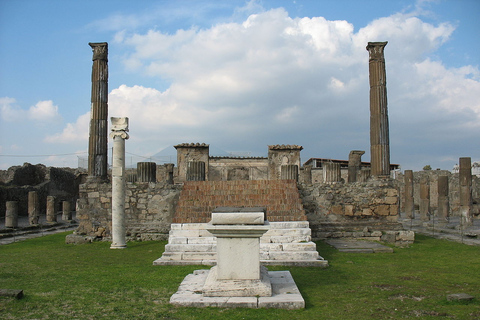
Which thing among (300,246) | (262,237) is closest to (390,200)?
(300,246)

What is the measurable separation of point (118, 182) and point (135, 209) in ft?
4.41

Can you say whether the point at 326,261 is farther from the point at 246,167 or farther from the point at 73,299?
the point at 246,167

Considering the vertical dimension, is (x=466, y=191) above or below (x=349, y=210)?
above

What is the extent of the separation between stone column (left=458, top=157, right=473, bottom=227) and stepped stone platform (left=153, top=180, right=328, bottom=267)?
10243 millimetres

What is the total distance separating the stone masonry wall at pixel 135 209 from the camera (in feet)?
41.4

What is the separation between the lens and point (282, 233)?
955 centimetres

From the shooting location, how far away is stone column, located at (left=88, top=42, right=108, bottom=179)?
14.0 m

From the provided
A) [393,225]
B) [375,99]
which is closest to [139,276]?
[393,225]

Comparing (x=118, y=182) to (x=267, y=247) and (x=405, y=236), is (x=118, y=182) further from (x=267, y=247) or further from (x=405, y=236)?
(x=405, y=236)

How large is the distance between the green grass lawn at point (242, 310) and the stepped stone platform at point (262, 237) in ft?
1.76

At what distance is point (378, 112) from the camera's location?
13.9 meters

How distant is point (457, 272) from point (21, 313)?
7.35 metres

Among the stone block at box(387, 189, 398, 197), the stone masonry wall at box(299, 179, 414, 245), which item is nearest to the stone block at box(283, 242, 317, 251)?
the stone masonry wall at box(299, 179, 414, 245)

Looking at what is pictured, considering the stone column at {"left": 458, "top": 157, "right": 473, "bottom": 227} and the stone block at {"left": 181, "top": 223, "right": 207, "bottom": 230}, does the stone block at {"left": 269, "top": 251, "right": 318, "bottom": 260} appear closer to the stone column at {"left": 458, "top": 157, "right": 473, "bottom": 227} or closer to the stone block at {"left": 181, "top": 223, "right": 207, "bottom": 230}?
the stone block at {"left": 181, "top": 223, "right": 207, "bottom": 230}
